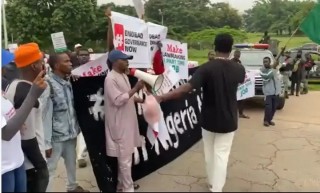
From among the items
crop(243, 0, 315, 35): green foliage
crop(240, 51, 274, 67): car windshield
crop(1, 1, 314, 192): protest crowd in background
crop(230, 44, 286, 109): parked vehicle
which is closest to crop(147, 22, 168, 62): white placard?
crop(1, 1, 314, 192): protest crowd in background

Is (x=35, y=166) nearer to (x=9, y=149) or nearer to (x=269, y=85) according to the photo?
(x=9, y=149)

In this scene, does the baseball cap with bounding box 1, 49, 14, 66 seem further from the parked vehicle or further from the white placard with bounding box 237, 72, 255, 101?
the parked vehicle

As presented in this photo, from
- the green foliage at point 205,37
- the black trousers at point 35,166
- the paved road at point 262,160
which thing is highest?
the black trousers at point 35,166

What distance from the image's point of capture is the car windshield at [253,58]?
11.5 m

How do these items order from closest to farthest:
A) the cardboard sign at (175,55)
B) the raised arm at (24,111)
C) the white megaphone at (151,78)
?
the raised arm at (24,111)
the white megaphone at (151,78)
the cardboard sign at (175,55)

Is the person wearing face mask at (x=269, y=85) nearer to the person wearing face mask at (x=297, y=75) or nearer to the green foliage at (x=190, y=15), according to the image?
the person wearing face mask at (x=297, y=75)

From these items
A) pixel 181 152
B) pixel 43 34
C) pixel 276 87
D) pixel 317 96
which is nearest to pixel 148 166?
pixel 181 152

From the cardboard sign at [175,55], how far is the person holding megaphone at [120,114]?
4.39 ft

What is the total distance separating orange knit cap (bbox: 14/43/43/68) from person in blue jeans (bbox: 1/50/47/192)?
9.5 inches

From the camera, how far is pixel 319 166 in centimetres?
552

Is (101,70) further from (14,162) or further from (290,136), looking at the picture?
(290,136)

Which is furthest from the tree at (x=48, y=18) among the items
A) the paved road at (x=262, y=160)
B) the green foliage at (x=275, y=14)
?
the paved road at (x=262, y=160)

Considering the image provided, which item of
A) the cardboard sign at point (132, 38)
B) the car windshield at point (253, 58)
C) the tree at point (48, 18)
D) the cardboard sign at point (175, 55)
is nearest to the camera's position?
the cardboard sign at point (132, 38)

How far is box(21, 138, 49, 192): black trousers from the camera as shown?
2932mm
